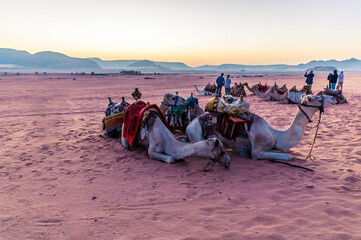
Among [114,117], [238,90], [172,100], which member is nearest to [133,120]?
[172,100]

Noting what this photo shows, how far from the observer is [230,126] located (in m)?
5.50

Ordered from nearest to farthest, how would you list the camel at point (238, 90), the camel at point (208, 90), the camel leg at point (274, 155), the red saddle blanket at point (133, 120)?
the camel leg at point (274, 155) < the red saddle blanket at point (133, 120) < the camel at point (238, 90) < the camel at point (208, 90)

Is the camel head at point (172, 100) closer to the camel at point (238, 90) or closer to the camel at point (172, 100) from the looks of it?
the camel at point (172, 100)

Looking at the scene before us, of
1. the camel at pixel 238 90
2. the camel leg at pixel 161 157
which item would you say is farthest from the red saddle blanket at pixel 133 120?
the camel at pixel 238 90

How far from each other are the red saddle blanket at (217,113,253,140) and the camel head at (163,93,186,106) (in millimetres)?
1544

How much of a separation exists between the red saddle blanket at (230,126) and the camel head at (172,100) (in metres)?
1.54

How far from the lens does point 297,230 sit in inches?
125

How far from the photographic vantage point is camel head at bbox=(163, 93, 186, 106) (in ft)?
22.4

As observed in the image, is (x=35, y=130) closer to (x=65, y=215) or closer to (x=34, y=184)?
(x=34, y=184)

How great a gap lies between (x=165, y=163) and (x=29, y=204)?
265 centimetres

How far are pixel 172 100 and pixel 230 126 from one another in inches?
81.3

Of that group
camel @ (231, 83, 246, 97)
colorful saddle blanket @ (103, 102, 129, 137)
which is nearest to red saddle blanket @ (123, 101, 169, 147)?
colorful saddle blanket @ (103, 102, 129, 137)

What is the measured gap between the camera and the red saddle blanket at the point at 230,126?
542cm

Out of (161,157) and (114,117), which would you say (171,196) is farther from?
(114,117)
